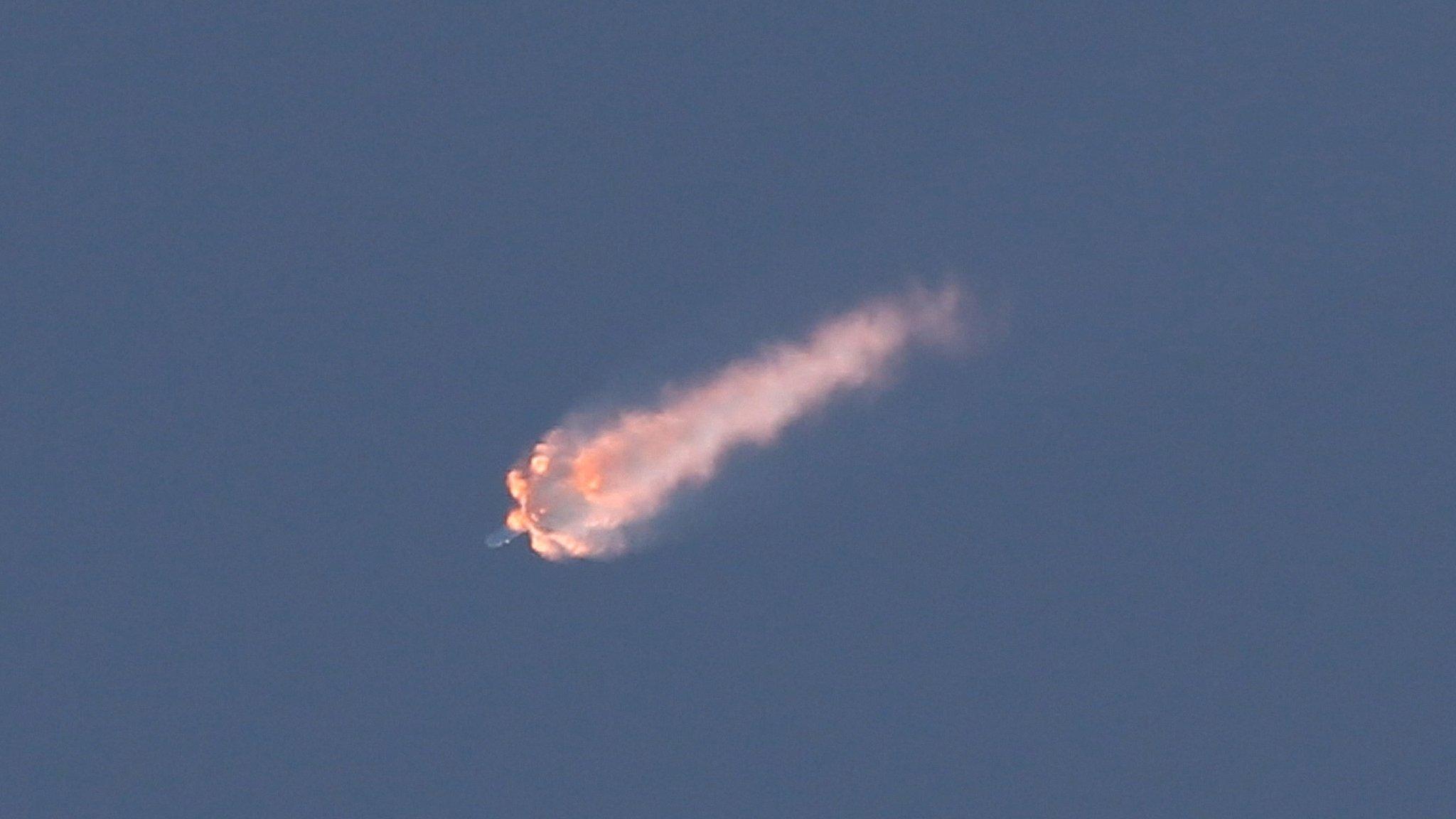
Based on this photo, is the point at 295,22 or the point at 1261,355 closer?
the point at 1261,355

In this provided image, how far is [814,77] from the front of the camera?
164 m

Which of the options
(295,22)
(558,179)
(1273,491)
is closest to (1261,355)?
(1273,491)

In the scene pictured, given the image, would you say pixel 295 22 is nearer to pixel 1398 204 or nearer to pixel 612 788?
pixel 612 788

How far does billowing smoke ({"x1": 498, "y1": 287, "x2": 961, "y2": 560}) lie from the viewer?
153 meters

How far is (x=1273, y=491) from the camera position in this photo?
524 ft

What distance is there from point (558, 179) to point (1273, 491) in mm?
47575

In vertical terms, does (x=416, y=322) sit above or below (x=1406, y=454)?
above

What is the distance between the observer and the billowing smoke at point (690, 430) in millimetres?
152625

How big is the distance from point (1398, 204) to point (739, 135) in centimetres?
3982

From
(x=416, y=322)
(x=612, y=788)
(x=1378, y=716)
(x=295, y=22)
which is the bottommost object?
(x=1378, y=716)

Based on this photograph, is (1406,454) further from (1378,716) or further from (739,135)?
(739,135)

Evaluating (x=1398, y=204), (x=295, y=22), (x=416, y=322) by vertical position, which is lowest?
(x=1398, y=204)

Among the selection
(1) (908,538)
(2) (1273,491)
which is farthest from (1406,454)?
(1) (908,538)

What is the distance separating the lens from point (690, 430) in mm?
153125
